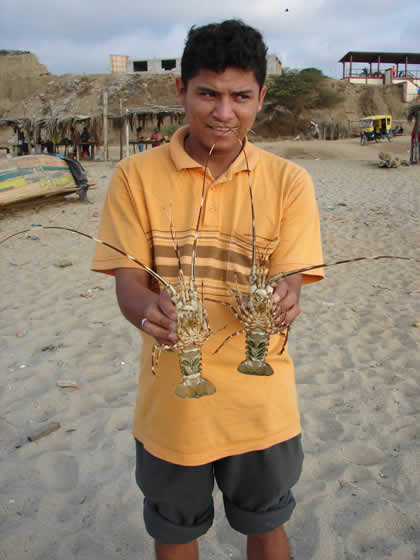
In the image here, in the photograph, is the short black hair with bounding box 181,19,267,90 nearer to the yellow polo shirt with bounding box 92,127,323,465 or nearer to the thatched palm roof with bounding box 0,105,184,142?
the yellow polo shirt with bounding box 92,127,323,465

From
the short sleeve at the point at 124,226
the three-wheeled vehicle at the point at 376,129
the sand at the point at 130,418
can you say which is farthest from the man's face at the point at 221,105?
the three-wheeled vehicle at the point at 376,129

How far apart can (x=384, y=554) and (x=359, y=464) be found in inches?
27.3

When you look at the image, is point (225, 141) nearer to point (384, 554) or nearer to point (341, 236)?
point (384, 554)

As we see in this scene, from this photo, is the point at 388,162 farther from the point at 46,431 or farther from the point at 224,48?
the point at 224,48

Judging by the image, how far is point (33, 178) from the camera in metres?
10.8

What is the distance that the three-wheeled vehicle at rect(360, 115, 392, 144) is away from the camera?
27125 mm

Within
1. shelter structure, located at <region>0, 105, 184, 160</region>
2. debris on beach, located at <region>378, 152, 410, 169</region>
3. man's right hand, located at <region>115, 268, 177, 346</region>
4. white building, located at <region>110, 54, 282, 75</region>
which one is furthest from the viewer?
white building, located at <region>110, 54, 282, 75</region>

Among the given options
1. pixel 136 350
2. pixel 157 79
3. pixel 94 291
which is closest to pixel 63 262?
pixel 94 291

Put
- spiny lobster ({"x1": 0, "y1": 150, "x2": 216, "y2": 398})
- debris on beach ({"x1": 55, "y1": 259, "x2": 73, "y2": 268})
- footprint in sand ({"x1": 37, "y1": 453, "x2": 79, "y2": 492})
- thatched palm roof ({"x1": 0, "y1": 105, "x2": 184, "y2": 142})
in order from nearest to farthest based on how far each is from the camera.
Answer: spiny lobster ({"x1": 0, "y1": 150, "x2": 216, "y2": 398})
footprint in sand ({"x1": 37, "y1": 453, "x2": 79, "y2": 492})
debris on beach ({"x1": 55, "y1": 259, "x2": 73, "y2": 268})
thatched palm roof ({"x1": 0, "y1": 105, "x2": 184, "y2": 142})

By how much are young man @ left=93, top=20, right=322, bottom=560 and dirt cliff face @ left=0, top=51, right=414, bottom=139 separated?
38.6m

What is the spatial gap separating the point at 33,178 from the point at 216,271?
34.8ft

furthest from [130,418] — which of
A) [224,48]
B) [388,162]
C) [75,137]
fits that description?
[75,137]

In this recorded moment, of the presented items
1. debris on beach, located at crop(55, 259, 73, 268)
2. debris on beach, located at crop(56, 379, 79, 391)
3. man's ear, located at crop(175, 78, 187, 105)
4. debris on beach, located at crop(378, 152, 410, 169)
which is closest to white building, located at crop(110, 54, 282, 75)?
debris on beach, located at crop(378, 152, 410, 169)

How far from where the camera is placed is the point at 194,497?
153 centimetres
